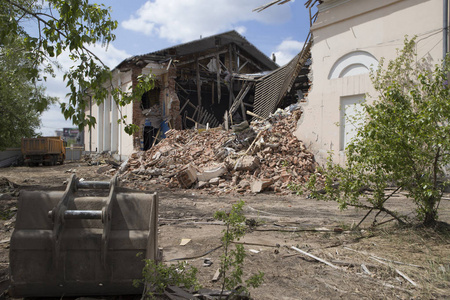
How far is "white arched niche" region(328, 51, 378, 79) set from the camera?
40.3 feet

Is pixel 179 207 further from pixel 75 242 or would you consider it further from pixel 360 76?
pixel 360 76

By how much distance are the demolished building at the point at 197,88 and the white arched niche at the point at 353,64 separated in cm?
497

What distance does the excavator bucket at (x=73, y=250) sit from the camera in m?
2.84

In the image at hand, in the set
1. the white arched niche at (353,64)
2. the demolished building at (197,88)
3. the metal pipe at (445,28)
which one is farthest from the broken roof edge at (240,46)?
the metal pipe at (445,28)

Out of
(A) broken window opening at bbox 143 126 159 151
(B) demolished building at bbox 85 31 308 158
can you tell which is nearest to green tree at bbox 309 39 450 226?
(B) demolished building at bbox 85 31 308 158

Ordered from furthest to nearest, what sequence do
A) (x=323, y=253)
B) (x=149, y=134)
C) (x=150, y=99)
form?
(x=150, y=99)
(x=149, y=134)
(x=323, y=253)

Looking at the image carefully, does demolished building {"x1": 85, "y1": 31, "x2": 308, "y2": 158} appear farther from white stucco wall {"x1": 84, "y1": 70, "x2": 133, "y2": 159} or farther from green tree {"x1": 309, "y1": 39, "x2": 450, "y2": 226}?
green tree {"x1": 309, "y1": 39, "x2": 450, "y2": 226}

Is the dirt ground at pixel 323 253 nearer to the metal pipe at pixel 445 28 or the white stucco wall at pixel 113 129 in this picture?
the metal pipe at pixel 445 28

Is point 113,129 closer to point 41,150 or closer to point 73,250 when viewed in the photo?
point 41,150

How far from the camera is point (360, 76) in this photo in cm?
1240

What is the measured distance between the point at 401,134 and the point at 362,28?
872cm

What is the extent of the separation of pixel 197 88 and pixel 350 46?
12.1m

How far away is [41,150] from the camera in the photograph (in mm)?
25125

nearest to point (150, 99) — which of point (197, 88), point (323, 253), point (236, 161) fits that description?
point (197, 88)
